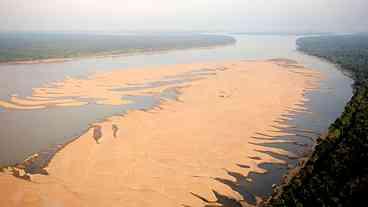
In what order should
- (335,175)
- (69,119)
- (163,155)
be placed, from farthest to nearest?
(69,119) → (163,155) → (335,175)

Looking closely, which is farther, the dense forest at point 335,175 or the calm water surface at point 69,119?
the calm water surface at point 69,119

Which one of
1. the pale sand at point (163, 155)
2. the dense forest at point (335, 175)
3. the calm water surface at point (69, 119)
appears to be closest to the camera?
the dense forest at point (335, 175)

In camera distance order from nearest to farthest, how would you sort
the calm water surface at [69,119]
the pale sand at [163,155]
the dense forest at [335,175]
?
the dense forest at [335,175] → the pale sand at [163,155] → the calm water surface at [69,119]

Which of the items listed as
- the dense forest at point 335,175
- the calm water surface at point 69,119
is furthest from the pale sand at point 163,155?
the dense forest at point 335,175

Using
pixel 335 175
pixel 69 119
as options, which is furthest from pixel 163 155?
pixel 69 119

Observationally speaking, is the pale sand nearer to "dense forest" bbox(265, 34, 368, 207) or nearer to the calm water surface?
the calm water surface

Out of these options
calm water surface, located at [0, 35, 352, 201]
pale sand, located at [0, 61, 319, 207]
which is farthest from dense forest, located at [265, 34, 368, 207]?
pale sand, located at [0, 61, 319, 207]

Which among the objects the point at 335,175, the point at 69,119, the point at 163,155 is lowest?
the point at 163,155

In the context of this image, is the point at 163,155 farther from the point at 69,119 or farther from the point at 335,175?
the point at 69,119

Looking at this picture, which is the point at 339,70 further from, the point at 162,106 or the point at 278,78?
the point at 162,106

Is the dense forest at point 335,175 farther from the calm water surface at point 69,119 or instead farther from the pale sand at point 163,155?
the pale sand at point 163,155
